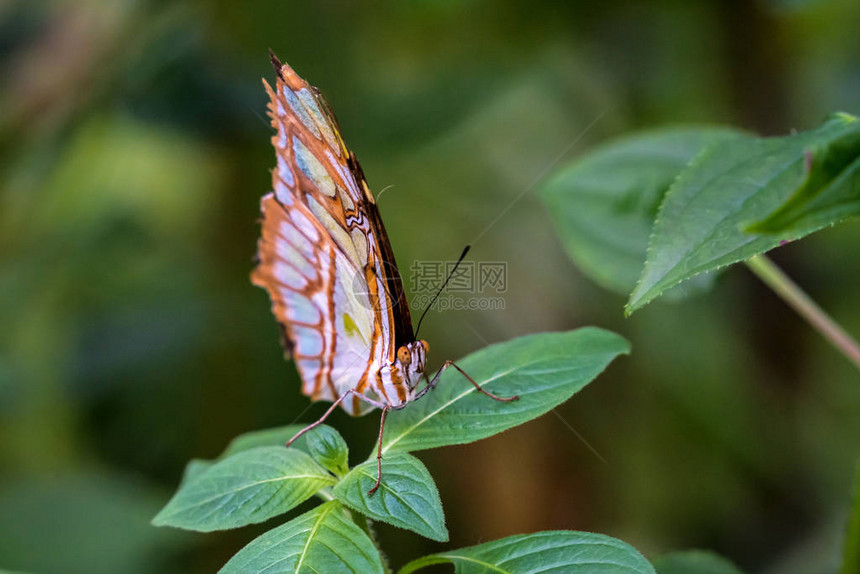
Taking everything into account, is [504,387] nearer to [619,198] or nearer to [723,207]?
[723,207]

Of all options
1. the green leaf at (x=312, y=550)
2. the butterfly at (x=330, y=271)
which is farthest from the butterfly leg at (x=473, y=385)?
the green leaf at (x=312, y=550)

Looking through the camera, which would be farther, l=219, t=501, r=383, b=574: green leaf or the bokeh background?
the bokeh background

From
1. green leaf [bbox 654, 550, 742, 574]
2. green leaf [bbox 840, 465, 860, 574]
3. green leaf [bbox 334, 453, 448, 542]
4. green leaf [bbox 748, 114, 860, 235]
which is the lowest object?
green leaf [bbox 654, 550, 742, 574]

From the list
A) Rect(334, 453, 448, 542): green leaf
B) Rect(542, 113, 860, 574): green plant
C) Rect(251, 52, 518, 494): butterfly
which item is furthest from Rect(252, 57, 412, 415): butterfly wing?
Rect(542, 113, 860, 574): green plant

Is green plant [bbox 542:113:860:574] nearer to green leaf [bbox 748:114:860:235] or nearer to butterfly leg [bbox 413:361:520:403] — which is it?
green leaf [bbox 748:114:860:235]

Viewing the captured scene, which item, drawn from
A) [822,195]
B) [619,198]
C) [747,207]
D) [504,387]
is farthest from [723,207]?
[619,198]

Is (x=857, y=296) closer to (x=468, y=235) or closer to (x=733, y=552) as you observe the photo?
(x=733, y=552)
